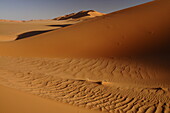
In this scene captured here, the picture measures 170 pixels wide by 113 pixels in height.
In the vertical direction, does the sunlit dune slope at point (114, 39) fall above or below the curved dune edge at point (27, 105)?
above

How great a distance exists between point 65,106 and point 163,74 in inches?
117

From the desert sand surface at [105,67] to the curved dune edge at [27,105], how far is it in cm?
14

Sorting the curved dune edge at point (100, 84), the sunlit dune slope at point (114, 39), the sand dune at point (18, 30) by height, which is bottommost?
the curved dune edge at point (100, 84)

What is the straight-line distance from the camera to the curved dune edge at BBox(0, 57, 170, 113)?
9.21 feet

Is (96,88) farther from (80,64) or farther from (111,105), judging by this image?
(80,64)

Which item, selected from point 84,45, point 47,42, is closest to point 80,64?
point 84,45

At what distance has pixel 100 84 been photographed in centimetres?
369

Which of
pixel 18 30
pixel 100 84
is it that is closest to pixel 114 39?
pixel 100 84

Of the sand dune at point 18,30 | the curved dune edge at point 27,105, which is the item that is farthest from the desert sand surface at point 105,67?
the sand dune at point 18,30

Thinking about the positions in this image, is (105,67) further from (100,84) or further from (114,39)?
(114,39)

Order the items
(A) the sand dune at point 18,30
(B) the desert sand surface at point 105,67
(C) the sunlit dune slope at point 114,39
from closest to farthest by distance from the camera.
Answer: (B) the desert sand surface at point 105,67 < (C) the sunlit dune slope at point 114,39 < (A) the sand dune at point 18,30

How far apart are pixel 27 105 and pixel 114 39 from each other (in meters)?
4.80

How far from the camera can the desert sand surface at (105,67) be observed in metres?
2.96

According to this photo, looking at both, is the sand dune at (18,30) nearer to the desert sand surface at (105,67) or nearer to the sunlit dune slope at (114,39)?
the sunlit dune slope at (114,39)
